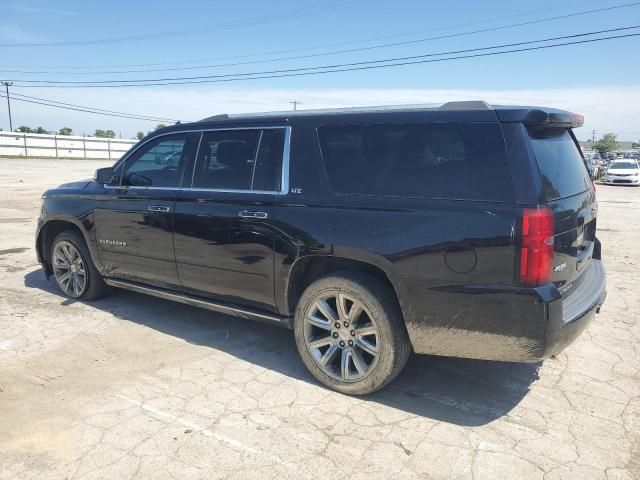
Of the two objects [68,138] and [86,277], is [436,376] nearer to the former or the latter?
[86,277]

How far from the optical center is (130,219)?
470cm

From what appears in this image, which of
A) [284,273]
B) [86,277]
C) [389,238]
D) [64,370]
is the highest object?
[389,238]

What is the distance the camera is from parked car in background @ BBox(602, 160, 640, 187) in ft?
88.3

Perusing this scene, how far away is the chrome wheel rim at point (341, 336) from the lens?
3453mm

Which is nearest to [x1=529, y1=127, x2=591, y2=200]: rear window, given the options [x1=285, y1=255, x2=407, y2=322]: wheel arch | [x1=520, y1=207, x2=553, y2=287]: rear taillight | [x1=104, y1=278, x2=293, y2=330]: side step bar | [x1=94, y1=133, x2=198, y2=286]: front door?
[x1=520, y1=207, x2=553, y2=287]: rear taillight

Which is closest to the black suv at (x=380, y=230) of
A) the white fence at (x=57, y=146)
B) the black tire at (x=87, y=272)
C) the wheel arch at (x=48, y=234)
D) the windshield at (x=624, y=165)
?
the black tire at (x=87, y=272)

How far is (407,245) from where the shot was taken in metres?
3.13

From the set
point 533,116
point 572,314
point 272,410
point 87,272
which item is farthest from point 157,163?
point 572,314

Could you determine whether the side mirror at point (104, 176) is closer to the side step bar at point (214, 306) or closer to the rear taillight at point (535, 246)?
the side step bar at point (214, 306)

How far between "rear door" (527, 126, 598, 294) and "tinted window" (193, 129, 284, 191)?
5.83ft

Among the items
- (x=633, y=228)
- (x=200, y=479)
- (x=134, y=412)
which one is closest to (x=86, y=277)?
(x=134, y=412)

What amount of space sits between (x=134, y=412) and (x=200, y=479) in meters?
0.87

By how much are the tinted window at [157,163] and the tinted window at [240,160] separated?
11.0 inches

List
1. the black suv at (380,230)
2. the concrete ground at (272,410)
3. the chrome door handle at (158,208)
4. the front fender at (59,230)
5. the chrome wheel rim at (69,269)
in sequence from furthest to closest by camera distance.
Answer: the chrome wheel rim at (69,269), the front fender at (59,230), the chrome door handle at (158,208), the black suv at (380,230), the concrete ground at (272,410)
